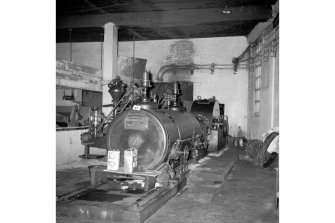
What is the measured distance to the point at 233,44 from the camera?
1329cm

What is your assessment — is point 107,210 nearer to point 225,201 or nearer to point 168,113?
point 225,201

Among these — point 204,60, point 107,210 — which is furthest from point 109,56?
point 107,210

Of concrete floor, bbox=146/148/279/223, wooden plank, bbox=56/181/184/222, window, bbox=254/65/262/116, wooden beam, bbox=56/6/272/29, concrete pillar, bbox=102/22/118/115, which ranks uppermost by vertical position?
wooden beam, bbox=56/6/272/29

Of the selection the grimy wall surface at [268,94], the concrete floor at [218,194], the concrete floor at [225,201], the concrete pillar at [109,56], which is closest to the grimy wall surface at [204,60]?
the grimy wall surface at [268,94]

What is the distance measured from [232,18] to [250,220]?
8078 mm

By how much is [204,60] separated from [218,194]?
909 centimetres

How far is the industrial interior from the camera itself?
14.9 feet

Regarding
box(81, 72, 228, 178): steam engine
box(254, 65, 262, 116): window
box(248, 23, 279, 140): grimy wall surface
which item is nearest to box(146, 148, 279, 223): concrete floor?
box(81, 72, 228, 178): steam engine

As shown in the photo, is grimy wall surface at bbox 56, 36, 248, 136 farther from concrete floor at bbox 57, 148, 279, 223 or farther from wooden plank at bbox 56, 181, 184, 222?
wooden plank at bbox 56, 181, 184, 222

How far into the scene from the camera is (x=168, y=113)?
6.07m

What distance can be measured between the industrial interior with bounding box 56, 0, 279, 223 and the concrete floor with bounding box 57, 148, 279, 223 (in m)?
0.02

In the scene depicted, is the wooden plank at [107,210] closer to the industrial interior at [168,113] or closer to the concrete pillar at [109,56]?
the industrial interior at [168,113]
